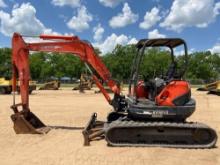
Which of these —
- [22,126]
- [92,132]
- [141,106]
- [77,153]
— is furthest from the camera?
[22,126]

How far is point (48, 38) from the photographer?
13789 millimetres

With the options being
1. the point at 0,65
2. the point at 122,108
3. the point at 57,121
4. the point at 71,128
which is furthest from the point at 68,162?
the point at 0,65

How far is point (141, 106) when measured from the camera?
38.4ft

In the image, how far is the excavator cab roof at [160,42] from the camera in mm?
11906

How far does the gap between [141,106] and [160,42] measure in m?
1.83

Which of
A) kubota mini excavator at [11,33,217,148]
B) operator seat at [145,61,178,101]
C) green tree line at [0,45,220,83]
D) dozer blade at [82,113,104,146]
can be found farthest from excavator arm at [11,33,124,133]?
green tree line at [0,45,220,83]

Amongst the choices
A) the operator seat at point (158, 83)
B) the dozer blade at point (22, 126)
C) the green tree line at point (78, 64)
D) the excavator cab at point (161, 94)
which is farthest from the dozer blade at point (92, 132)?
the green tree line at point (78, 64)

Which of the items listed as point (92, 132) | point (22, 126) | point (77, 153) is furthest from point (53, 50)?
point (77, 153)

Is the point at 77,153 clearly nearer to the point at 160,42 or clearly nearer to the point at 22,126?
the point at 22,126

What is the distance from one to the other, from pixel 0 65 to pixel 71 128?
84.6 metres

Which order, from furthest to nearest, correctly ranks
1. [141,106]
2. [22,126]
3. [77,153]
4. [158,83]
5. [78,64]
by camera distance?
[78,64] < [22,126] < [158,83] < [141,106] < [77,153]

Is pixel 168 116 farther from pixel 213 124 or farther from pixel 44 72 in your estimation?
pixel 44 72

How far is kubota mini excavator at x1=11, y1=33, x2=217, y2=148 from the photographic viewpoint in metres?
11.1

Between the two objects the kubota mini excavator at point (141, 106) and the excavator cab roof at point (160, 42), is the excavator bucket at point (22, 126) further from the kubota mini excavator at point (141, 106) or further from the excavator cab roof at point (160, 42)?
the excavator cab roof at point (160, 42)
